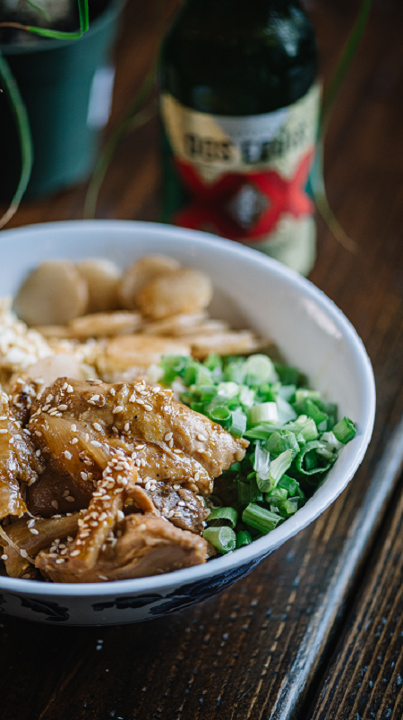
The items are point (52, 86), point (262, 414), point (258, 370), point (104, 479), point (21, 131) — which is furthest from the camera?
point (52, 86)

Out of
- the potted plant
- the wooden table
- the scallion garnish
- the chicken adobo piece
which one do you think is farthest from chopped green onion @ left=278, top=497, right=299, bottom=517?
the potted plant

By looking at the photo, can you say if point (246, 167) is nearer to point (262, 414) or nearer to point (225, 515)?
point (262, 414)

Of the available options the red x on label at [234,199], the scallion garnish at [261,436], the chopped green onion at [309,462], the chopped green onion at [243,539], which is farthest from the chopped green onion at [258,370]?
the red x on label at [234,199]

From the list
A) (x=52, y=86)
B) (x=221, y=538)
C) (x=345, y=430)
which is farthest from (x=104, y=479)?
(x=52, y=86)

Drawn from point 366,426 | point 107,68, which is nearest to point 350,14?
point 107,68

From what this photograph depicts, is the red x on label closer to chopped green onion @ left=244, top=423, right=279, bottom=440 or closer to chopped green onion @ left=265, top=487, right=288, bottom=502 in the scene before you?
chopped green onion @ left=244, top=423, right=279, bottom=440
